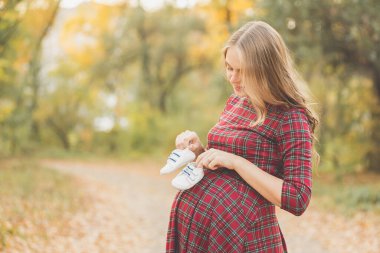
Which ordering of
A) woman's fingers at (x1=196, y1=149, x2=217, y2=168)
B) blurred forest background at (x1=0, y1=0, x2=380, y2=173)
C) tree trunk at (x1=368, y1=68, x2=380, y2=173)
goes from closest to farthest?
woman's fingers at (x1=196, y1=149, x2=217, y2=168)
blurred forest background at (x1=0, y1=0, x2=380, y2=173)
tree trunk at (x1=368, y1=68, x2=380, y2=173)

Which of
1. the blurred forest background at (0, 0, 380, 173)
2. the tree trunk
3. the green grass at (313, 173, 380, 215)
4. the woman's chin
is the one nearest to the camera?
the woman's chin

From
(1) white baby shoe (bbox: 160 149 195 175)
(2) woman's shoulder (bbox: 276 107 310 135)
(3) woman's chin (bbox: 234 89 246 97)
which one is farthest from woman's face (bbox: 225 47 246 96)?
(1) white baby shoe (bbox: 160 149 195 175)

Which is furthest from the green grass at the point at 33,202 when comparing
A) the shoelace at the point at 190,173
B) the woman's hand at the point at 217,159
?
the woman's hand at the point at 217,159

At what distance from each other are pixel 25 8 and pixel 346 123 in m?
8.37

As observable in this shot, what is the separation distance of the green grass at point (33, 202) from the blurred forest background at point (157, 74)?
2.48m

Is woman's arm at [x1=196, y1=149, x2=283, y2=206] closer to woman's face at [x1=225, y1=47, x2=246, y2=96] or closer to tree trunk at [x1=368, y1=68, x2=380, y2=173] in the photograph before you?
woman's face at [x1=225, y1=47, x2=246, y2=96]

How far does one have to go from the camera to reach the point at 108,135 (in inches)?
859

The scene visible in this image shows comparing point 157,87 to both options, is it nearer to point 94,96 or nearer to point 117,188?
point 94,96

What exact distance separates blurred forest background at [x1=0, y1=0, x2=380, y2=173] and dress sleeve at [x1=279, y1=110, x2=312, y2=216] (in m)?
8.73

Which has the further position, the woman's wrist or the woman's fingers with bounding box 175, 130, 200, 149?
the woman's fingers with bounding box 175, 130, 200, 149

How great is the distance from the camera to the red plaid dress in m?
1.75

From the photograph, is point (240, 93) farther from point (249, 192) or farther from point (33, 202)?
point (33, 202)

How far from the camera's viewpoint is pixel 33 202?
7715 mm

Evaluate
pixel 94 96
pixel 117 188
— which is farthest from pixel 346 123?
pixel 94 96
